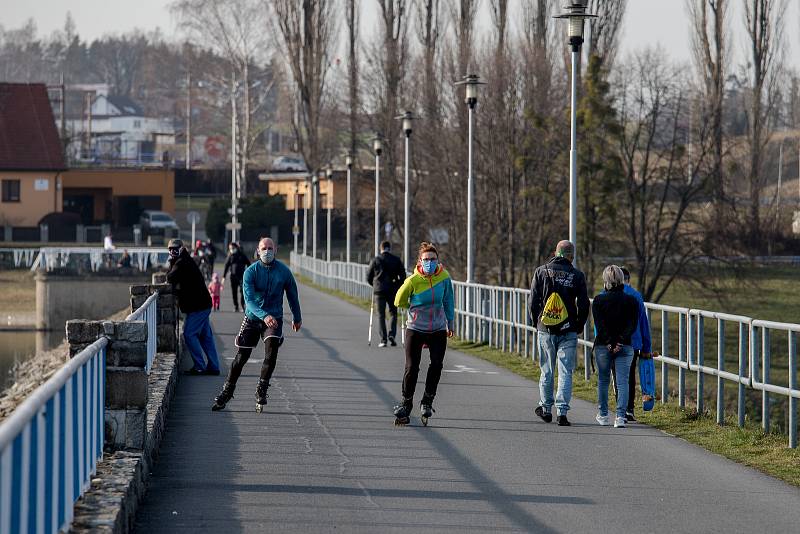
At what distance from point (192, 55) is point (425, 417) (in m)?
90.2

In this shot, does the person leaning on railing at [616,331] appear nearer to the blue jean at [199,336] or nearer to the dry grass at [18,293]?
the blue jean at [199,336]

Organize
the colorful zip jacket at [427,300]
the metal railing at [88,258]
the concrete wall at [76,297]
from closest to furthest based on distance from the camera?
the colorful zip jacket at [427,300], the concrete wall at [76,297], the metal railing at [88,258]

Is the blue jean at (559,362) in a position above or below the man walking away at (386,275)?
below

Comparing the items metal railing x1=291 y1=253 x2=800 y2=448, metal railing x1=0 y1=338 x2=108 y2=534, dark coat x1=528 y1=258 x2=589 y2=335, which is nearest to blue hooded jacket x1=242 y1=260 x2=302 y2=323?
dark coat x1=528 y1=258 x2=589 y2=335

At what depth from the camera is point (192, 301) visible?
Answer: 55.4ft

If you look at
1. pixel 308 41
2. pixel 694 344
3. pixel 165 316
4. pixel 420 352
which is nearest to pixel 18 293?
pixel 308 41

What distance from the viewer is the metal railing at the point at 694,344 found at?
41.6 feet

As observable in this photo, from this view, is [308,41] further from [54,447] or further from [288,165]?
[54,447]

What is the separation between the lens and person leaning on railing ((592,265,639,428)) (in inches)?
506

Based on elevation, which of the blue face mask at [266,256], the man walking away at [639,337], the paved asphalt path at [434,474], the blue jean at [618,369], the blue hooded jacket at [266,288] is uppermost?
the blue face mask at [266,256]

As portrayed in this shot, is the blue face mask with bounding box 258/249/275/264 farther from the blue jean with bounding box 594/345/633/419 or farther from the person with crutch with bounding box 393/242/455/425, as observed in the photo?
the blue jean with bounding box 594/345/633/419

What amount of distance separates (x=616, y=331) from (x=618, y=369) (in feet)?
1.25

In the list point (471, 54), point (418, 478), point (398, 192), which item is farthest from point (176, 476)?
point (398, 192)

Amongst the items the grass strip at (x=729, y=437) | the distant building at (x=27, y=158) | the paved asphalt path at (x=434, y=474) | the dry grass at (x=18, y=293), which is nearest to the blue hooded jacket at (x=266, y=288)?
the paved asphalt path at (x=434, y=474)
